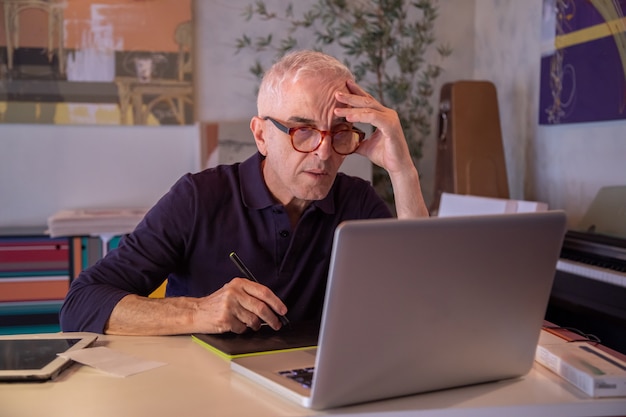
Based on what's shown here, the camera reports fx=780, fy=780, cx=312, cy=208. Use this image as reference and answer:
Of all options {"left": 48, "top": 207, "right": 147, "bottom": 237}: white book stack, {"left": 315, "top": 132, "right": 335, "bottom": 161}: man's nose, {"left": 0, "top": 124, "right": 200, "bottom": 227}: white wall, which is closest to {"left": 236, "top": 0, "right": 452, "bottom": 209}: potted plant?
{"left": 0, "top": 124, "right": 200, "bottom": 227}: white wall

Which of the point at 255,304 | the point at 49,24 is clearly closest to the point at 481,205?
the point at 255,304

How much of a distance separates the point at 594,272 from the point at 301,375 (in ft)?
5.31

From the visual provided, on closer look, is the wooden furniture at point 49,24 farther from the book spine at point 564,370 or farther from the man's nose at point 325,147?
the book spine at point 564,370

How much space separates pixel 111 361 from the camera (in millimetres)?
1370

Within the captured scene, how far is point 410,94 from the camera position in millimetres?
4250

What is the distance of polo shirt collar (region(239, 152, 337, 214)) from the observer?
6.45ft

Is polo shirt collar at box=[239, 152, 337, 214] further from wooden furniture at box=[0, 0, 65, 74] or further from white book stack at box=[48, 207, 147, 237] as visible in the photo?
wooden furniture at box=[0, 0, 65, 74]

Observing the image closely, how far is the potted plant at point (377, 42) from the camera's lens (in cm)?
409

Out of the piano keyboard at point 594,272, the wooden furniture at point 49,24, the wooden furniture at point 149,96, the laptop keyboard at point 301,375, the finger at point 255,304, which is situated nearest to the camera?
the laptop keyboard at point 301,375

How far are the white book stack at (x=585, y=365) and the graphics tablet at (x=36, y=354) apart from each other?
834 millimetres

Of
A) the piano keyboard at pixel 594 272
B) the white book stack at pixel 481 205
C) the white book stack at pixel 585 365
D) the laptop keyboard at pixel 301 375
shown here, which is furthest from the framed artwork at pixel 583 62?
the laptop keyboard at pixel 301 375

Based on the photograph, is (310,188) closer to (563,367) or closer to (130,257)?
(130,257)

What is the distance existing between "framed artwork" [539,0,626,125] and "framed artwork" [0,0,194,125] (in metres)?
1.77

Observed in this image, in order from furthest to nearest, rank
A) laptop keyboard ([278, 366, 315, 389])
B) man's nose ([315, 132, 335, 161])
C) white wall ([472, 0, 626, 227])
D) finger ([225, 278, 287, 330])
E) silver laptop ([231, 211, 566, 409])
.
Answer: white wall ([472, 0, 626, 227]) < man's nose ([315, 132, 335, 161]) < finger ([225, 278, 287, 330]) < laptop keyboard ([278, 366, 315, 389]) < silver laptop ([231, 211, 566, 409])
